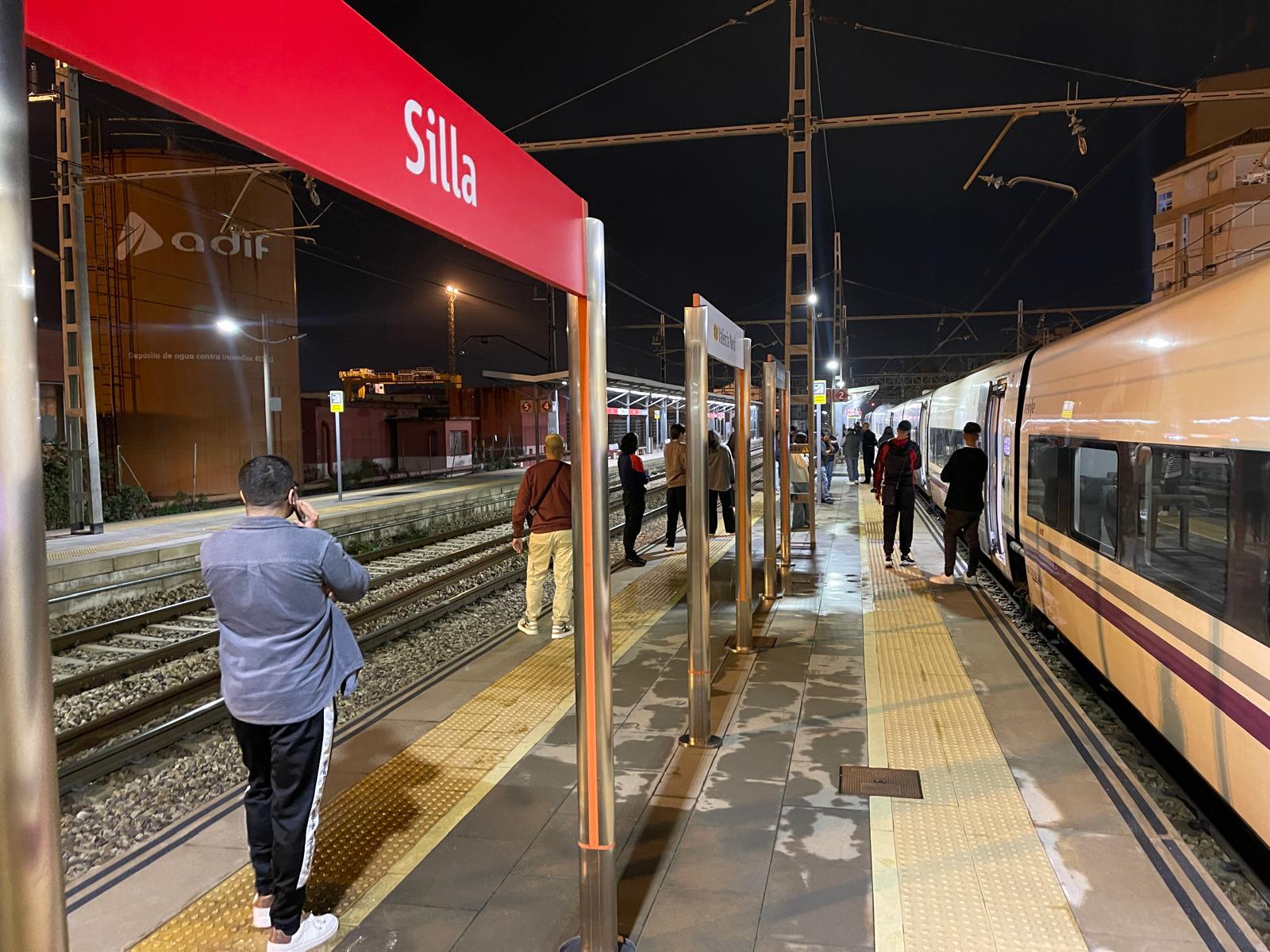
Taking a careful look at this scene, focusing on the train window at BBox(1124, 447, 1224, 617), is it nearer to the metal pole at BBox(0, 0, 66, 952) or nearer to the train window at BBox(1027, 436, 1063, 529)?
the train window at BBox(1027, 436, 1063, 529)

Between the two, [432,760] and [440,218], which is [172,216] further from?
[440,218]

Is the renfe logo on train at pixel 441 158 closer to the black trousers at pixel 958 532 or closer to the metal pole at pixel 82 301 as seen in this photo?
the black trousers at pixel 958 532

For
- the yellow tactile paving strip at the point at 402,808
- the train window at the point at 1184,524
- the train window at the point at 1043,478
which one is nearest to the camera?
the yellow tactile paving strip at the point at 402,808

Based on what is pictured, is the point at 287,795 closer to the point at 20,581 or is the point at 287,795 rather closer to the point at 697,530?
the point at 20,581

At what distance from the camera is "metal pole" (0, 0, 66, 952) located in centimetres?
98

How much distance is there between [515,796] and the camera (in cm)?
421

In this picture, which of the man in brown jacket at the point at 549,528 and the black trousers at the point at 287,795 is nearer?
the black trousers at the point at 287,795

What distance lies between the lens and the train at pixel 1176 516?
3369mm

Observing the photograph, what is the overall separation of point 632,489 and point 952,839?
775 cm

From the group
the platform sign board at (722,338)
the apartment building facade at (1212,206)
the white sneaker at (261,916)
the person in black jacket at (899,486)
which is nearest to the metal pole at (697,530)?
the platform sign board at (722,338)

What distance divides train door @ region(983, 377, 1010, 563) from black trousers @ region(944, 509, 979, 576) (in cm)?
23

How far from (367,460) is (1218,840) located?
96.5 ft

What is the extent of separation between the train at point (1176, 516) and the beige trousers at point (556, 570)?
421 centimetres

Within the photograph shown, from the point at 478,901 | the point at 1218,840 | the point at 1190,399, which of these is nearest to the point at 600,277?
the point at 478,901
